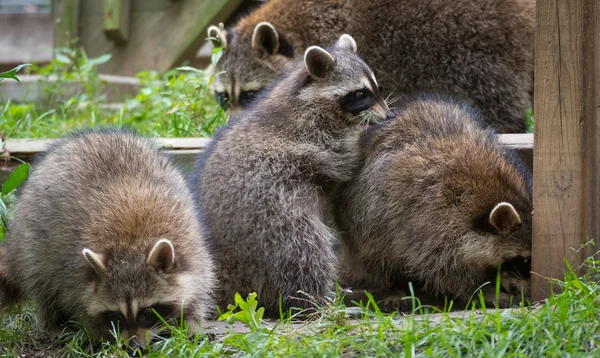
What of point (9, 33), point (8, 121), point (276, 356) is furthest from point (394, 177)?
point (9, 33)

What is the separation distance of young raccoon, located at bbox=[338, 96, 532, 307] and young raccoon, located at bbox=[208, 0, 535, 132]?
4.68 ft

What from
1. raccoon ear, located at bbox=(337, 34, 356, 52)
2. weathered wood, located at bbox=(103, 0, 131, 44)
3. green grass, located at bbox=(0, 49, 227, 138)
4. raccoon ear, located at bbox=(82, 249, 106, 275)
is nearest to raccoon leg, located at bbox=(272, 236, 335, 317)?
raccoon ear, located at bbox=(82, 249, 106, 275)

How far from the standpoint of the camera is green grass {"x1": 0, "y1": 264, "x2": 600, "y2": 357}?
335 centimetres

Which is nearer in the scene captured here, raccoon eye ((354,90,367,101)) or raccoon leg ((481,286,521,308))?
raccoon leg ((481,286,521,308))

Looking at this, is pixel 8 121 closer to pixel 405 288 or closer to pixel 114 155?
pixel 114 155

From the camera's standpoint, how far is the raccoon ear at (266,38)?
708 cm

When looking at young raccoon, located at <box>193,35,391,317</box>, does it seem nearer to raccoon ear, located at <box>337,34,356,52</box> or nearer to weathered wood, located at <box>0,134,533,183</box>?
raccoon ear, located at <box>337,34,356,52</box>

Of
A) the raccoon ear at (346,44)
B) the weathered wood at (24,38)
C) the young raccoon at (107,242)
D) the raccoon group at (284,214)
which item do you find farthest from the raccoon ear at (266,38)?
the weathered wood at (24,38)

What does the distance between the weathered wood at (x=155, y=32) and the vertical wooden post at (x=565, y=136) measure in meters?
5.38

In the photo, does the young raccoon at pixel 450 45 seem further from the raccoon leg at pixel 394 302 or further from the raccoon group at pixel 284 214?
the raccoon leg at pixel 394 302

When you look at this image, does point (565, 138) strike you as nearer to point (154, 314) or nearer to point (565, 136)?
point (565, 136)

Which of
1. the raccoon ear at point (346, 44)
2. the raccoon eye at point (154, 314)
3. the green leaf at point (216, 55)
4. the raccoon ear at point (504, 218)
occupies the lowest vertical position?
the raccoon eye at point (154, 314)

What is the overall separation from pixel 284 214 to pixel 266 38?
2771 millimetres

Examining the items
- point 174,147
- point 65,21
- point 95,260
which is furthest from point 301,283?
point 65,21
